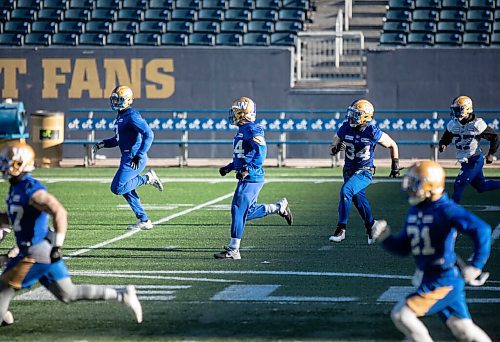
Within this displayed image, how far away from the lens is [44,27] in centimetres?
3167

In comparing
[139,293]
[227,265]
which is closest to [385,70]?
[227,265]

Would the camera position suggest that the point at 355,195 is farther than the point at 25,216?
Yes

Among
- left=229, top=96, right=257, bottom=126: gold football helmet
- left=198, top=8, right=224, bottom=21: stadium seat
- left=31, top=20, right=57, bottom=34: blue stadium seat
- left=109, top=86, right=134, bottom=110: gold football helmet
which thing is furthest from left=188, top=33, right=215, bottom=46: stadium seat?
left=229, top=96, right=257, bottom=126: gold football helmet

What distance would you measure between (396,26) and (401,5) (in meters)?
1.00

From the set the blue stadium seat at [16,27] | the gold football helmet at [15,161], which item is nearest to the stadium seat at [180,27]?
the blue stadium seat at [16,27]

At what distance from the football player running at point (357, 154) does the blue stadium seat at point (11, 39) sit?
18.8m

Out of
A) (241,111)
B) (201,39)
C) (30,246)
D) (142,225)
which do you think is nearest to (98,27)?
(201,39)

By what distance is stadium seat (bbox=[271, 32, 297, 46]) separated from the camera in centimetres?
3056

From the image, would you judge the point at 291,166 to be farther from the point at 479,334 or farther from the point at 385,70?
the point at 479,334

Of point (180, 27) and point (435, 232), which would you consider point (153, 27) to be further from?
point (435, 232)

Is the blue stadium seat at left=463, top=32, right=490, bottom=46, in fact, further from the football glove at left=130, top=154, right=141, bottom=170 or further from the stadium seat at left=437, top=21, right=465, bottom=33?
the football glove at left=130, top=154, right=141, bottom=170

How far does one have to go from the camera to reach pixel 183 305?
936 cm

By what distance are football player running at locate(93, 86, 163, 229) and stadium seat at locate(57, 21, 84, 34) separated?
16507 millimetres

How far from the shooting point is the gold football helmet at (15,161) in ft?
26.7
